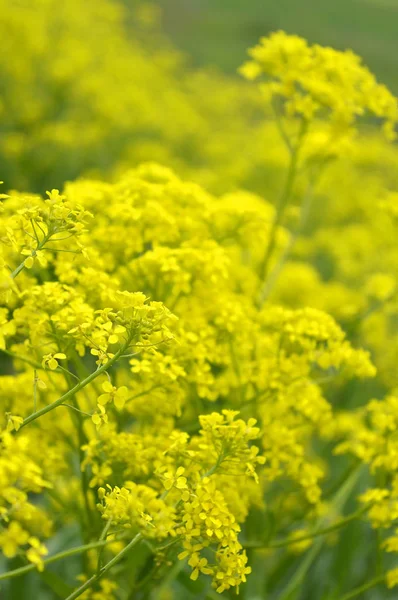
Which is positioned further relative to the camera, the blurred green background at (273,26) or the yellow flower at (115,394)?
the blurred green background at (273,26)

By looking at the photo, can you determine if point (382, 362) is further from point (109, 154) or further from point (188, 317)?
point (109, 154)

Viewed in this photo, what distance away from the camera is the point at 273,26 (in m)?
13.8

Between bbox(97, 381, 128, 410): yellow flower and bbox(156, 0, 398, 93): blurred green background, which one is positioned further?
bbox(156, 0, 398, 93): blurred green background

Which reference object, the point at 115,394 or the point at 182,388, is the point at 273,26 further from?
the point at 115,394

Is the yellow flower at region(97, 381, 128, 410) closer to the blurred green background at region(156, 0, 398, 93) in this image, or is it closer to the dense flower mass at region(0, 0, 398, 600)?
the dense flower mass at region(0, 0, 398, 600)

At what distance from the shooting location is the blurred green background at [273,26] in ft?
42.8

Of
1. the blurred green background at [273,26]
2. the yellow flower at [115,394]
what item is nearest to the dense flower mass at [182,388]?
the yellow flower at [115,394]

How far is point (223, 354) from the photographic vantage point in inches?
76.2

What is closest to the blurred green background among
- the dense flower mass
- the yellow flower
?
the dense flower mass

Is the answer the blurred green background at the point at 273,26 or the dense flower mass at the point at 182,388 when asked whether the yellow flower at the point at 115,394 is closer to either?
the dense flower mass at the point at 182,388

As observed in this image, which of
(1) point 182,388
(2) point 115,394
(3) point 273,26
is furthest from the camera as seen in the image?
(3) point 273,26

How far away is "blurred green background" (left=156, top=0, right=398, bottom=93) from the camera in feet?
42.8

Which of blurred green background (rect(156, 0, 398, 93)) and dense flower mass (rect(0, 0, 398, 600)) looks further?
blurred green background (rect(156, 0, 398, 93))

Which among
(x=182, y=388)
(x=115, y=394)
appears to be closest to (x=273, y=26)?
(x=182, y=388)
